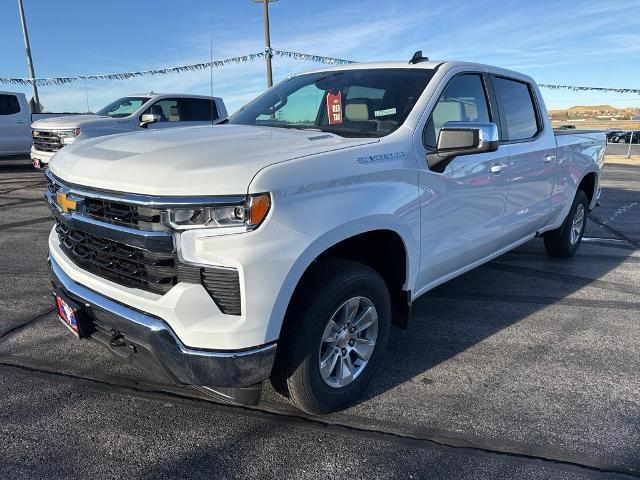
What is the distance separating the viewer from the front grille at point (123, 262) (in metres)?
2.19

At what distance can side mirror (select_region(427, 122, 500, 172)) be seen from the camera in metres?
2.95

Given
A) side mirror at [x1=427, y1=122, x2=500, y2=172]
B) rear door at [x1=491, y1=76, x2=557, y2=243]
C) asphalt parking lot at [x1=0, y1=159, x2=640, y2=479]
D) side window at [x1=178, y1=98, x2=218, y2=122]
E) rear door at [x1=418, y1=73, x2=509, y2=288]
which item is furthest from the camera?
side window at [x1=178, y1=98, x2=218, y2=122]

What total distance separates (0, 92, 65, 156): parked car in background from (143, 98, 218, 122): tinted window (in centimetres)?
475

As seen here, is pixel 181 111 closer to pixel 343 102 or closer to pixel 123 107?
pixel 123 107

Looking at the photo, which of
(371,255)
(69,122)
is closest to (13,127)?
(69,122)

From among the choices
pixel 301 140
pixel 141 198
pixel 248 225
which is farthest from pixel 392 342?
pixel 141 198

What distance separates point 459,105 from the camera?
3.60 meters

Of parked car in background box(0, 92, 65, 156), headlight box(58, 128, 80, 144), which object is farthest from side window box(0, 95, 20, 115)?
headlight box(58, 128, 80, 144)

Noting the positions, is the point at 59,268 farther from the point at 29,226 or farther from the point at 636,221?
the point at 636,221

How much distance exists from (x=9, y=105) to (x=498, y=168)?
559 inches

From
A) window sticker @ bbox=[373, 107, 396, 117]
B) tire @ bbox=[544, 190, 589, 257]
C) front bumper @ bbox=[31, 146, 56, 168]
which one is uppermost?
window sticker @ bbox=[373, 107, 396, 117]

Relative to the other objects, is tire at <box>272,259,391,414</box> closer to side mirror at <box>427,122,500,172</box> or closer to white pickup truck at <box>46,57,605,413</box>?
white pickup truck at <box>46,57,605,413</box>

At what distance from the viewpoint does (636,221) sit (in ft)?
26.7

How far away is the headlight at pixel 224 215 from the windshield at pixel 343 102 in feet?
3.78
